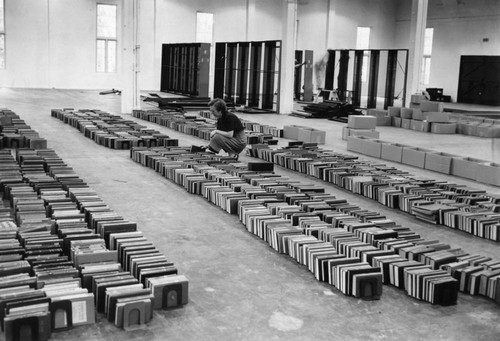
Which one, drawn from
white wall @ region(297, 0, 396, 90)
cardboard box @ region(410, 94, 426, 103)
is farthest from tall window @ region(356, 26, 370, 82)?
cardboard box @ region(410, 94, 426, 103)

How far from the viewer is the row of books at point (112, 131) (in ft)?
40.7

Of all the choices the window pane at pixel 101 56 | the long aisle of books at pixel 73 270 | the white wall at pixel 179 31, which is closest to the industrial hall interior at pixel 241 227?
the long aisle of books at pixel 73 270

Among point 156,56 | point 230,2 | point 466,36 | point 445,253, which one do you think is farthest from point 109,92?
point 445,253

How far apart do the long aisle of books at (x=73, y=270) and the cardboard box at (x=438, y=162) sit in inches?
273

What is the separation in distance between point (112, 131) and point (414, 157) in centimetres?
677

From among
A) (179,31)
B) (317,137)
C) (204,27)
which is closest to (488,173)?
(317,137)

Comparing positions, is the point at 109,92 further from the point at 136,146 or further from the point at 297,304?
the point at 297,304

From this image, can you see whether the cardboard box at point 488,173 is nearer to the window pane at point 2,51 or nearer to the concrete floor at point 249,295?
the concrete floor at point 249,295

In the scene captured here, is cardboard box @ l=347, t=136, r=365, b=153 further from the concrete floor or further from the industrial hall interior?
the concrete floor

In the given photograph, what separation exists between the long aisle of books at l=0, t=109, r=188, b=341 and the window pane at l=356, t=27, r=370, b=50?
33945 mm

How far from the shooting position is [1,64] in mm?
30328

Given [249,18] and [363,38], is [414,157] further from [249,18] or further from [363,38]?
[363,38]

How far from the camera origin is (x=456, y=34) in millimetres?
33719

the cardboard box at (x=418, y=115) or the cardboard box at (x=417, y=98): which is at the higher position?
the cardboard box at (x=417, y=98)
